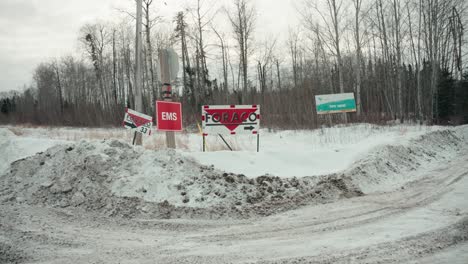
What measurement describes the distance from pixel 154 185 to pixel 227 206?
1.47 meters

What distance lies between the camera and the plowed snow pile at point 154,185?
197 inches

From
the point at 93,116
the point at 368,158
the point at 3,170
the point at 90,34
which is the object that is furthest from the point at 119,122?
the point at 368,158

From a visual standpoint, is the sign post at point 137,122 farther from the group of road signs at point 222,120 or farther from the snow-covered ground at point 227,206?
the snow-covered ground at point 227,206

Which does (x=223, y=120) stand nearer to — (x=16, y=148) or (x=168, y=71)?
(x=168, y=71)

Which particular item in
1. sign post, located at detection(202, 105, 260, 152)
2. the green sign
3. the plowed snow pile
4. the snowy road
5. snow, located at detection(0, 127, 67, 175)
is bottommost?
the snowy road

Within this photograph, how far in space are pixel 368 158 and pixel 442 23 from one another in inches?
917

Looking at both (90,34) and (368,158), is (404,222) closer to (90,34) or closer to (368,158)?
(368,158)

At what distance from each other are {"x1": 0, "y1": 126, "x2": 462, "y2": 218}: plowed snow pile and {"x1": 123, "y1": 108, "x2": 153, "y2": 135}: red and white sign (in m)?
1.73

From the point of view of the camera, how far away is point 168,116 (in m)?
7.27

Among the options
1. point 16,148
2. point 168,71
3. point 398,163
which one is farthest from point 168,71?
point 398,163

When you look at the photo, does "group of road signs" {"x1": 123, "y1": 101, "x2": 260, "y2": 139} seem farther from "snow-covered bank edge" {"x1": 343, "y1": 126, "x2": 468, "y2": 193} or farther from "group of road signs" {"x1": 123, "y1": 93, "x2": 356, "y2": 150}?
"snow-covered bank edge" {"x1": 343, "y1": 126, "x2": 468, "y2": 193}

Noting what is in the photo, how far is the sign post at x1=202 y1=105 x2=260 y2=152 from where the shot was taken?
8.27m

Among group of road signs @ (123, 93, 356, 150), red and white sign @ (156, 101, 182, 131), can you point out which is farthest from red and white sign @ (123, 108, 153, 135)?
red and white sign @ (156, 101, 182, 131)

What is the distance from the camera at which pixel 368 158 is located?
7.21 metres
